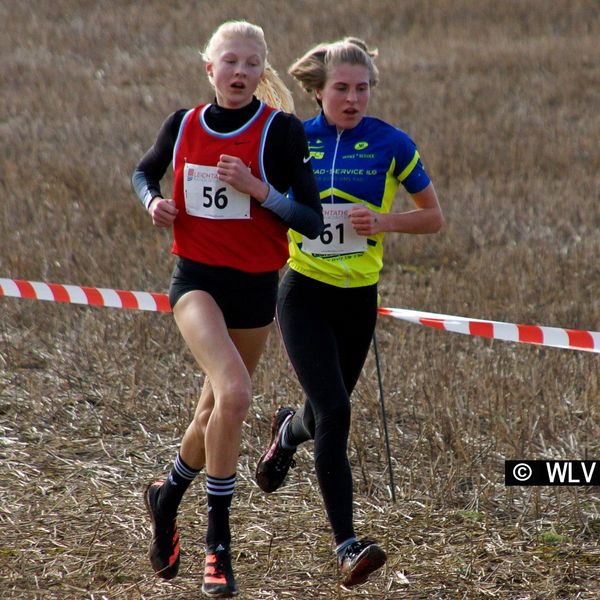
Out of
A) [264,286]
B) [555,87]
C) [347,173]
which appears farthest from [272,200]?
[555,87]

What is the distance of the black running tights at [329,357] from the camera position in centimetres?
441

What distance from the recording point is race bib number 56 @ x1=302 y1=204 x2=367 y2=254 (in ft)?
15.8

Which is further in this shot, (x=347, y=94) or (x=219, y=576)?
(x=347, y=94)

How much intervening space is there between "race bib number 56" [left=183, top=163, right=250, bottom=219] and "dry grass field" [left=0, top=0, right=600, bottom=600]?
146 centimetres

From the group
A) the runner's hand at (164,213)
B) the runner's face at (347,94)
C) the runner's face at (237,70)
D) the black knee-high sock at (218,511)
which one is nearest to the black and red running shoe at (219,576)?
the black knee-high sock at (218,511)

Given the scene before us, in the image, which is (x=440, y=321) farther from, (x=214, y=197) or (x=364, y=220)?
(x=214, y=197)

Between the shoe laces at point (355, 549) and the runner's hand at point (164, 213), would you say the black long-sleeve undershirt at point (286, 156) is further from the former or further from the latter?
the shoe laces at point (355, 549)

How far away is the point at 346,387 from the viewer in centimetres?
497

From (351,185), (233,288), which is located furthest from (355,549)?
(351,185)

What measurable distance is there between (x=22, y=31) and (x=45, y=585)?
65.5 ft

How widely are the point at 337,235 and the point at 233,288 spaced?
0.64m

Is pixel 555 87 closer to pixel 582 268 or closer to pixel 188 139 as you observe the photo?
pixel 582 268

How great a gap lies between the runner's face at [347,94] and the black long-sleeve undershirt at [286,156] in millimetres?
455

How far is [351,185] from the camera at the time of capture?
4.85 metres
